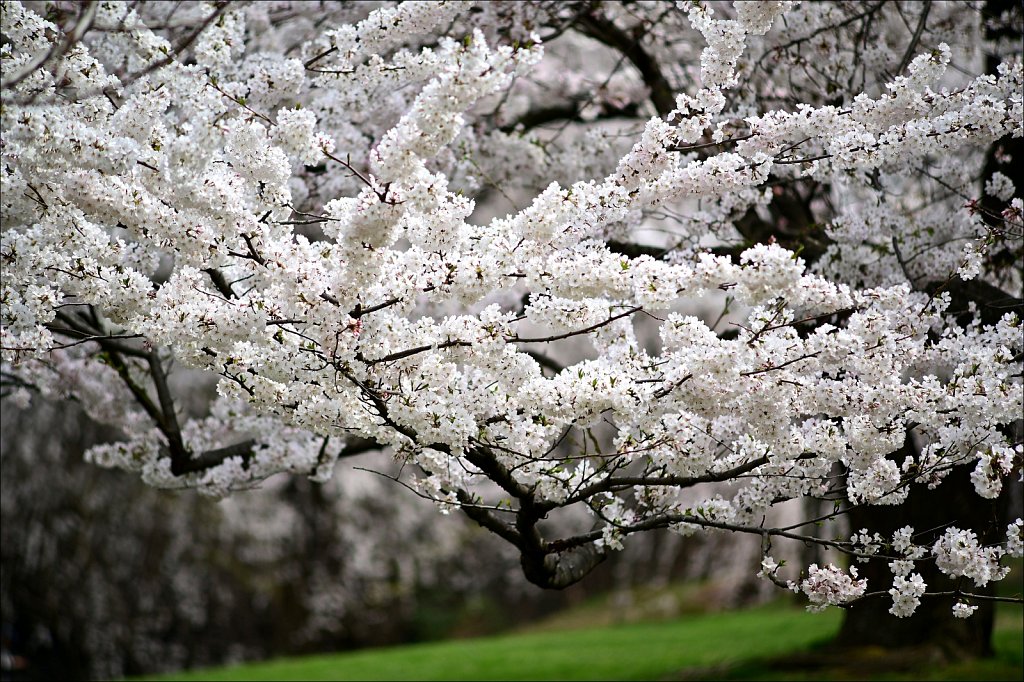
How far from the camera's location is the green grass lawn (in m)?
7.79

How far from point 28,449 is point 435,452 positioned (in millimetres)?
10657

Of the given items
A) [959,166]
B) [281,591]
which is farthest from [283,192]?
[281,591]

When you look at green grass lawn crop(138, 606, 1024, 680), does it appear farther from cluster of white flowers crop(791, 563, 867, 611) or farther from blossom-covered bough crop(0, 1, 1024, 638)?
cluster of white flowers crop(791, 563, 867, 611)

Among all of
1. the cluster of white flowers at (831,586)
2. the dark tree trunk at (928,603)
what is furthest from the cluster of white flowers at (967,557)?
the dark tree trunk at (928,603)

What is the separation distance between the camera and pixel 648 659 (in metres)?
9.91

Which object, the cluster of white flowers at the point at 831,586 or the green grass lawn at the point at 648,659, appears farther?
the green grass lawn at the point at 648,659

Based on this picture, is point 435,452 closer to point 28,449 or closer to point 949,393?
point 949,393

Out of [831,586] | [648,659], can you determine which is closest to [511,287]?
[831,586]

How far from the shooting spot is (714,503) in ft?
14.5

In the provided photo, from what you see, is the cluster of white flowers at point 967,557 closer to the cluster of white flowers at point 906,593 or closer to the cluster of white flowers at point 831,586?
the cluster of white flowers at point 906,593

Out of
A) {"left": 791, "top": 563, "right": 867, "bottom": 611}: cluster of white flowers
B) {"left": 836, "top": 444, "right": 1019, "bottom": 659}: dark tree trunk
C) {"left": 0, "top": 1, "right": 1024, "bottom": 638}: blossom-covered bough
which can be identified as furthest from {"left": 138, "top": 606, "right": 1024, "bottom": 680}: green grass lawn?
{"left": 791, "top": 563, "right": 867, "bottom": 611}: cluster of white flowers

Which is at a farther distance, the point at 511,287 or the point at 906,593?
the point at 511,287

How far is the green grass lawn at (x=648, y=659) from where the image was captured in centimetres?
779

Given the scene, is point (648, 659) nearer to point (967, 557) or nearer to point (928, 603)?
point (928, 603)
